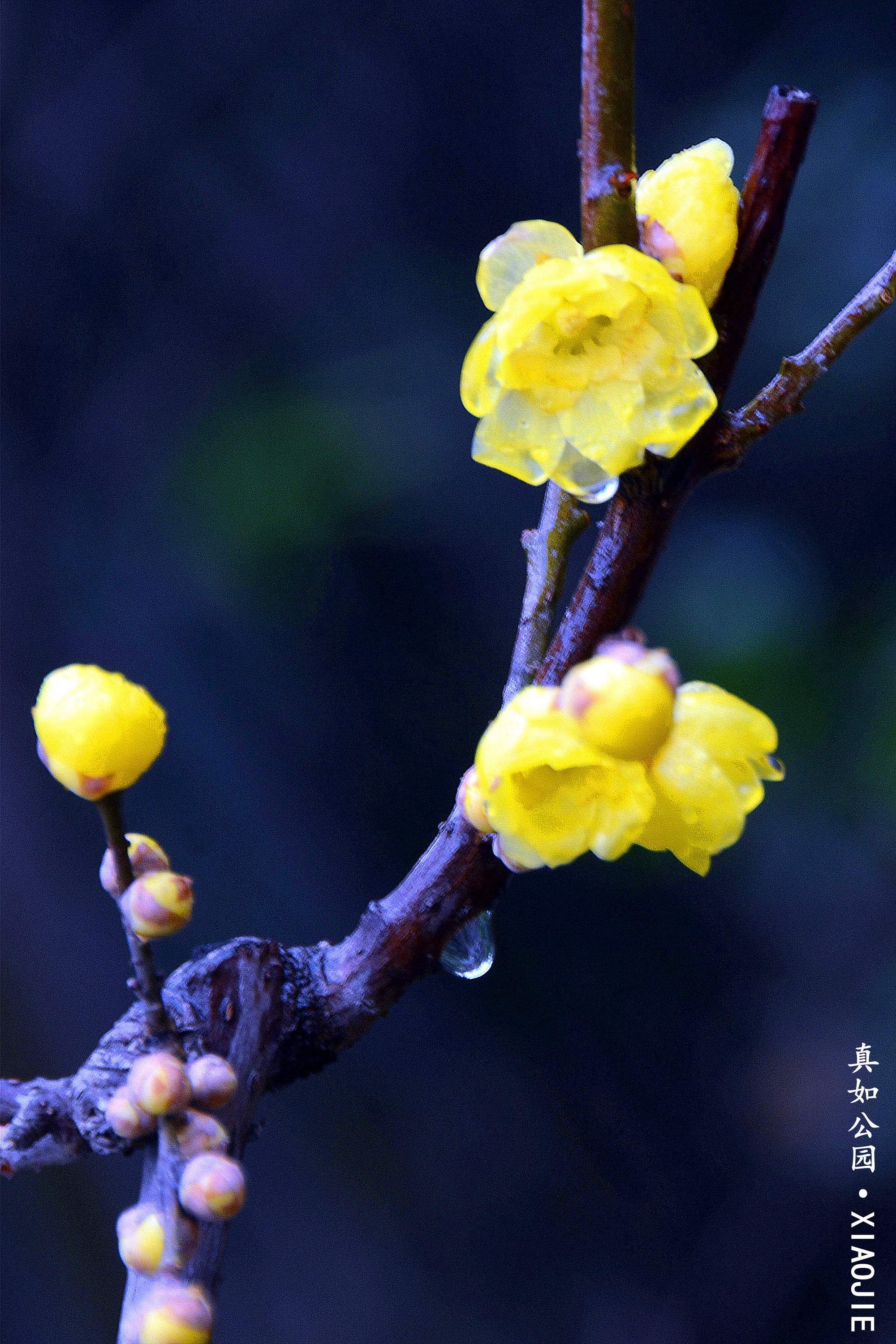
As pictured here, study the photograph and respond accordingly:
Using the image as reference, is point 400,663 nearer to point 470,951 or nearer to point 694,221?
point 470,951

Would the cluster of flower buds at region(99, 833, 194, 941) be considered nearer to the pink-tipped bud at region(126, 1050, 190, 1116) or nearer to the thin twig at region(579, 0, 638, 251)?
the pink-tipped bud at region(126, 1050, 190, 1116)

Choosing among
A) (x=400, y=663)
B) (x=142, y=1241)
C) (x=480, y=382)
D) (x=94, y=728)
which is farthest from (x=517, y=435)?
(x=400, y=663)

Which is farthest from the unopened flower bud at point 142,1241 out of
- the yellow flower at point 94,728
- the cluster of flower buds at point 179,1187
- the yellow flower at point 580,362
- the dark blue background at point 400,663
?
the dark blue background at point 400,663

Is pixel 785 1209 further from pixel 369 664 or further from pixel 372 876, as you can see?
pixel 369 664

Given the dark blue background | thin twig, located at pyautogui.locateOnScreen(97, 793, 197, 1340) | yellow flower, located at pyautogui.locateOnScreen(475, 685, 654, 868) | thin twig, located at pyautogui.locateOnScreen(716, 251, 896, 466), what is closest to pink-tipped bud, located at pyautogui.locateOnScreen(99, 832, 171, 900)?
thin twig, located at pyautogui.locateOnScreen(97, 793, 197, 1340)

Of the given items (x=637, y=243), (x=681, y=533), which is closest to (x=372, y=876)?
(x=681, y=533)

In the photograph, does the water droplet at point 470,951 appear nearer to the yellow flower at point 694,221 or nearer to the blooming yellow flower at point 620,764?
the blooming yellow flower at point 620,764
